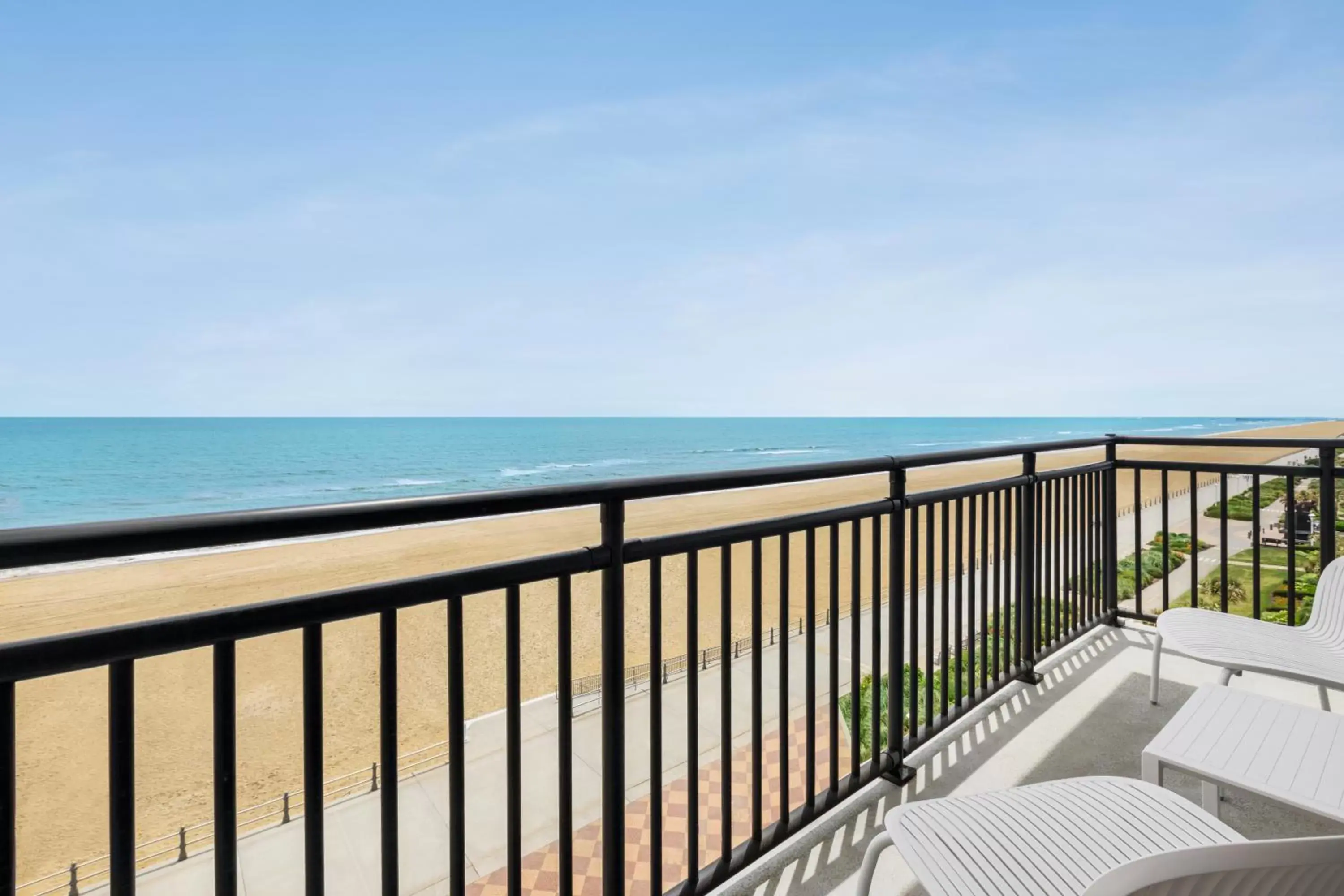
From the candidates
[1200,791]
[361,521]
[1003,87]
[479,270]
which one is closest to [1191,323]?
[1003,87]

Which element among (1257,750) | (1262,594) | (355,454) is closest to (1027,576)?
(1257,750)

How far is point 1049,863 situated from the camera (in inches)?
43.9

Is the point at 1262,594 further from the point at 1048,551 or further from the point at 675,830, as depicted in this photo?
the point at 675,830

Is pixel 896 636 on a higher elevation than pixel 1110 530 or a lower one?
lower

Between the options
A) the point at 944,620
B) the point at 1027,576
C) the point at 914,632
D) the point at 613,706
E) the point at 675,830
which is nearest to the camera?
the point at 613,706

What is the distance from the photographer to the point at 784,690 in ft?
5.73

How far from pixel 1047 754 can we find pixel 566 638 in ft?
6.41

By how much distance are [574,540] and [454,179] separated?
21.1m

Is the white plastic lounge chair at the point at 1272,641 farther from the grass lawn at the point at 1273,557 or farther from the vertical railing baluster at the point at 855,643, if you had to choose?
the grass lawn at the point at 1273,557

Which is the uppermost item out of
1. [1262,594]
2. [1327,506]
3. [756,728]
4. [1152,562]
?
[1327,506]

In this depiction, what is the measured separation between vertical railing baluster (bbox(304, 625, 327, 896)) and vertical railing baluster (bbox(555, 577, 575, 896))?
0.37 m

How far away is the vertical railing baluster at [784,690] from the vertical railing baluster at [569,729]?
0.32m

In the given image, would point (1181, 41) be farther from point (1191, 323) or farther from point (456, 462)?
point (456, 462)

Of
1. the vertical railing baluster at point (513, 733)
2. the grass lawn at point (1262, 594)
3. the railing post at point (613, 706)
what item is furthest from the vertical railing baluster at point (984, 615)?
the grass lawn at point (1262, 594)
